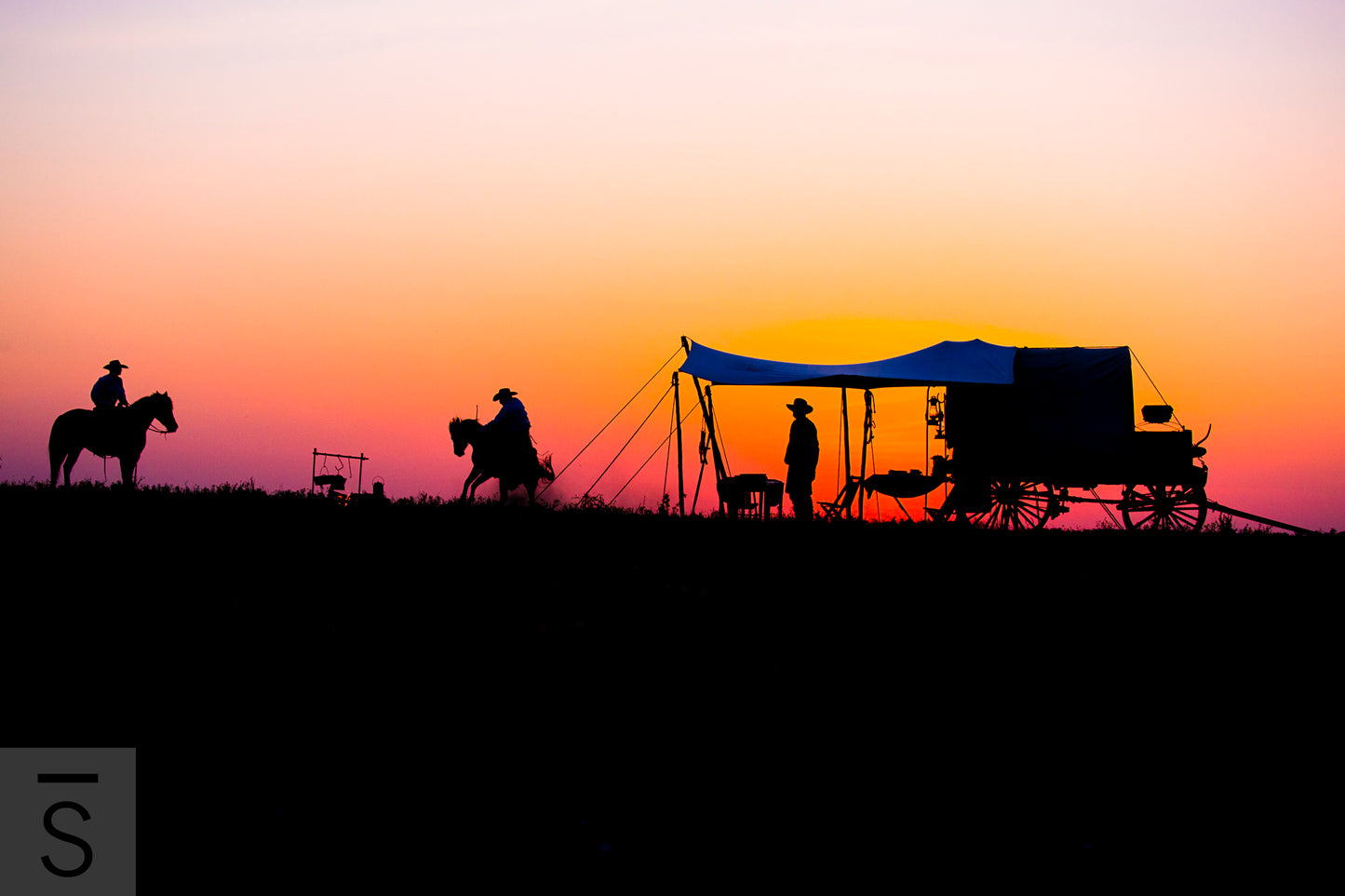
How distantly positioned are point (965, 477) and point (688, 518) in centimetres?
693

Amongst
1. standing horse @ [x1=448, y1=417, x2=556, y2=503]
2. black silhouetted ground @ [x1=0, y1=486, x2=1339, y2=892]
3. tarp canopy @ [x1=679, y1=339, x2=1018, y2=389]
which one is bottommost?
black silhouetted ground @ [x1=0, y1=486, x2=1339, y2=892]

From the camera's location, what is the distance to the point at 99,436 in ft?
64.8

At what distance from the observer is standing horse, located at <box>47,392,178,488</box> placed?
774 inches

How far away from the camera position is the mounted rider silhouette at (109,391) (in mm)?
19938

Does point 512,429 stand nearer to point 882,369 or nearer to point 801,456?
point 801,456

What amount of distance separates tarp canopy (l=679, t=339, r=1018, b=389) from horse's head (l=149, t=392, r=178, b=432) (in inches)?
367

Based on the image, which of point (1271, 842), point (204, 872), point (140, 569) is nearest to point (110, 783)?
point (204, 872)

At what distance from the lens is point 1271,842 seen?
6375 mm

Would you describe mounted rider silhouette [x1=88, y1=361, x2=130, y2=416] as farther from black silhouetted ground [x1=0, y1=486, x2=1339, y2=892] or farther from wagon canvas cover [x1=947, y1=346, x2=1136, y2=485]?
wagon canvas cover [x1=947, y1=346, x2=1136, y2=485]

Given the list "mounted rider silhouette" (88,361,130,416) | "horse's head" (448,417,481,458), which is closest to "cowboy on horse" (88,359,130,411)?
"mounted rider silhouette" (88,361,130,416)

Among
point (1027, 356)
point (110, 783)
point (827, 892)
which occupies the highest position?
point (1027, 356)

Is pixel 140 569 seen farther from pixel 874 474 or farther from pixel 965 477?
pixel 965 477

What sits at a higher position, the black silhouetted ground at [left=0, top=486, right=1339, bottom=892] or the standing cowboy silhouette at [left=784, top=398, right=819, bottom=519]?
the standing cowboy silhouette at [left=784, top=398, right=819, bottom=519]

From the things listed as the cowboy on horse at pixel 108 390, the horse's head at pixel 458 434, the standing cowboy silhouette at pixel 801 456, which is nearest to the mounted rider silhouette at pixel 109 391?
the cowboy on horse at pixel 108 390
